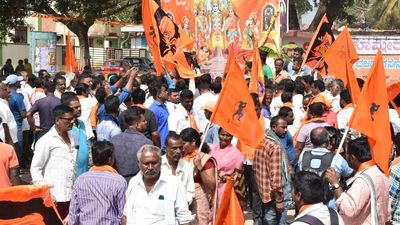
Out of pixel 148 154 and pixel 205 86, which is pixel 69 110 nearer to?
pixel 148 154

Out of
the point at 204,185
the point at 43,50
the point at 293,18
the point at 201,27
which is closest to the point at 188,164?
the point at 204,185

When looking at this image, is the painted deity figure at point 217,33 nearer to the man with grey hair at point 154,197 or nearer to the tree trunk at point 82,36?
the tree trunk at point 82,36

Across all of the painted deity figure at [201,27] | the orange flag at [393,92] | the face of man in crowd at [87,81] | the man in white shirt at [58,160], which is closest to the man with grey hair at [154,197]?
the man in white shirt at [58,160]

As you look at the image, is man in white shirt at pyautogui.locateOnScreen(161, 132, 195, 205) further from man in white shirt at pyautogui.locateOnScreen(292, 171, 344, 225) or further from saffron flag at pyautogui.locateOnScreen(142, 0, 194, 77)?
saffron flag at pyautogui.locateOnScreen(142, 0, 194, 77)

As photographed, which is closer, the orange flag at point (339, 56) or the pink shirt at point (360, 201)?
the pink shirt at point (360, 201)

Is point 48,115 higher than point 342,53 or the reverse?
the reverse

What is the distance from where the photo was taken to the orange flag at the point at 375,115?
21.1ft

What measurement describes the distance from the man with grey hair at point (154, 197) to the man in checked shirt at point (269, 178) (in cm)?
212

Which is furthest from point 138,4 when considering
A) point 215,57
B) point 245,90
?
point 245,90

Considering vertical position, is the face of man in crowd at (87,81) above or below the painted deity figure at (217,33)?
below

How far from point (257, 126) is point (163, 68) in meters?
6.41

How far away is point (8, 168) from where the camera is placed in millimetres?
6664

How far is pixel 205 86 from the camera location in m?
10.9

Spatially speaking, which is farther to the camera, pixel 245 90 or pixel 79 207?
pixel 245 90
